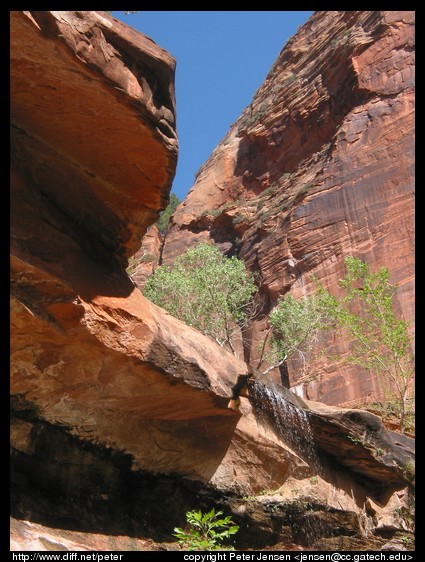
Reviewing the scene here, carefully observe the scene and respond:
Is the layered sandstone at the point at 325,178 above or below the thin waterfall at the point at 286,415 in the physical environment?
above

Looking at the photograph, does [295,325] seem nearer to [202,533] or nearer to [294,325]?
[294,325]

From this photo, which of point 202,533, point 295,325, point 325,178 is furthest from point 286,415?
point 325,178

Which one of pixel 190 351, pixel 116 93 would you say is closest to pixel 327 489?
pixel 190 351

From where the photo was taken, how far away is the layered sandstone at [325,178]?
29.7 metres

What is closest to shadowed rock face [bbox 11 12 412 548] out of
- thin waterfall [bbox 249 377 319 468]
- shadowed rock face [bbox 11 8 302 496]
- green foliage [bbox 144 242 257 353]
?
shadowed rock face [bbox 11 8 302 496]

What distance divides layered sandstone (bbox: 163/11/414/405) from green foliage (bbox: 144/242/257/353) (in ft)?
20.2

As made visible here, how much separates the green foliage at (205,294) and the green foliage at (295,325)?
5.56 ft

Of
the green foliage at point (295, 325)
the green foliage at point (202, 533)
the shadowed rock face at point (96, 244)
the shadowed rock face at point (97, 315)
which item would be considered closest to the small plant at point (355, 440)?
the shadowed rock face at point (97, 315)

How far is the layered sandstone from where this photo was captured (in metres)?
29.7

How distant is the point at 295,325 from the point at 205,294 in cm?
390

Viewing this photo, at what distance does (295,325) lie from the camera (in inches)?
990

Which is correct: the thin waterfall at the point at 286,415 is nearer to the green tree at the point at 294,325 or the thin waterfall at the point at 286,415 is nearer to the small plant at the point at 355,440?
the small plant at the point at 355,440
